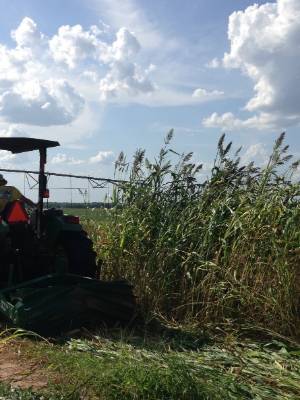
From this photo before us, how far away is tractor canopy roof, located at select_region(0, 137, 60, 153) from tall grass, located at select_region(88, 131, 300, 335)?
4.39 feet

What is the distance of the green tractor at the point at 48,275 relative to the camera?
16.3ft

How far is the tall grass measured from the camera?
17.0 feet

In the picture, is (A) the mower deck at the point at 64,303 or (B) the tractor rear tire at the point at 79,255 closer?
(A) the mower deck at the point at 64,303

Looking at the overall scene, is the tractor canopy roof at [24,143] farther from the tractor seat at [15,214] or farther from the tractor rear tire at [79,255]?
the tractor rear tire at [79,255]

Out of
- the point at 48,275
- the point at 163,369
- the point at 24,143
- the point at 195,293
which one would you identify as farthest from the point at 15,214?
the point at 163,369

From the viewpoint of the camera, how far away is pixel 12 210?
220 inches

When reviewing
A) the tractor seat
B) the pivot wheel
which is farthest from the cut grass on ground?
the pivot wheel

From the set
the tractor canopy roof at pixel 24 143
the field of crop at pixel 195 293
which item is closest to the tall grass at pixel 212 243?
the field of crop at pixel 195 293

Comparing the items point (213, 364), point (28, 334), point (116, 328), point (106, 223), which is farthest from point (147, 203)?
point (213, 364)

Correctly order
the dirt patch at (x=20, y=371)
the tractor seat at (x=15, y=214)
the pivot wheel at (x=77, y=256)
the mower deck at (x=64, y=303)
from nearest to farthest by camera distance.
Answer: the dirt patch at (x=20, y=371) → the mower deck at (x=64, y=303) → the tractor seat at (x=15, y=214) → the pivot wheel at (x=77, y=256)

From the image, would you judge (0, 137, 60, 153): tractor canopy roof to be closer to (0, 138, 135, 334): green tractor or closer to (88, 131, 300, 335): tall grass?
(0, 138, 135, 334): green tractor

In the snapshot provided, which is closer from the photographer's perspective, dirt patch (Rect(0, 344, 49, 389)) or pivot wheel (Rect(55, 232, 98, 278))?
dirt patch (Rect(0, 344, 49, 389))

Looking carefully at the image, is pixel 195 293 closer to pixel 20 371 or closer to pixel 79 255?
pixel 79 255

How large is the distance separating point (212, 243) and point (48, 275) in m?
1.62
